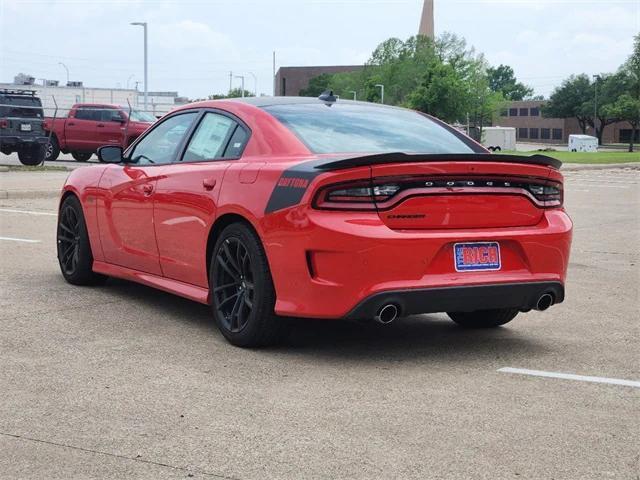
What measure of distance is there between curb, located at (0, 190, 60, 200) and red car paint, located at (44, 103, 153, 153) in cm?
1326

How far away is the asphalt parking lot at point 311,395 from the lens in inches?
162

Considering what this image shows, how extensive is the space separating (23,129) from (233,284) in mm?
23647

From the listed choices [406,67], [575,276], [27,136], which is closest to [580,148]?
[406,67]

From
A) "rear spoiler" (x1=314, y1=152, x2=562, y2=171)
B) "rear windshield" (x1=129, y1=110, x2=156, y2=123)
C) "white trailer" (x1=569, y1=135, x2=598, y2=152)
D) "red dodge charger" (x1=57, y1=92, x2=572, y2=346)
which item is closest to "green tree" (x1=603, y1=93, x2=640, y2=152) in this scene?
"white trailer" (x1=569, y1=135, x2=598, y2=152)

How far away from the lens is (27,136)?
93.6ft

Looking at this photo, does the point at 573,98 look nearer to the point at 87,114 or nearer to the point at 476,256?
the point at 87,114

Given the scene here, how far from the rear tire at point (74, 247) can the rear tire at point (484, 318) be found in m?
3.04

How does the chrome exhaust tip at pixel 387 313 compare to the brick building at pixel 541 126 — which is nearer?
the chrome exhaust tip at pixel 387 313

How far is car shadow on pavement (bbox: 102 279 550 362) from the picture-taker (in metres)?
6.18

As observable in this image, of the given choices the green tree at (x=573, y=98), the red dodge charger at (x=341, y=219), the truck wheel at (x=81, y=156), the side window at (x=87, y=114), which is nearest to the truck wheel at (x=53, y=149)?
the truck wheel at (x=81, y=156)

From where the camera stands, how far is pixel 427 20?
164250 mm

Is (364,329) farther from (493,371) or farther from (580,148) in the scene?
(580,148)

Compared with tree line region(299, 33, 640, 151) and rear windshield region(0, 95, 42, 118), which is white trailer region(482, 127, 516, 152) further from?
rear windshield region(0, 95, 42, 118)

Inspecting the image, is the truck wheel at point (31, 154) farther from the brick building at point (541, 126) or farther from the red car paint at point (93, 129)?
the brick building at point (541, 126)
